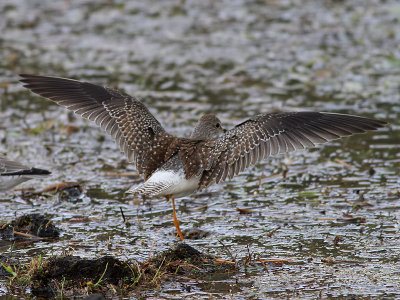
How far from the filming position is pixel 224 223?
680 cm

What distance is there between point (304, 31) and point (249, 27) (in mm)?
1216

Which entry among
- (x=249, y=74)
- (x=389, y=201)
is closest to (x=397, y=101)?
(x=249, y=74)

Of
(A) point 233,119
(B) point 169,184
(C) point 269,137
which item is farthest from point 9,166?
(A) point 233,119

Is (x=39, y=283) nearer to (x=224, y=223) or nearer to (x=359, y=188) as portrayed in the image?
(x=224, y=223)

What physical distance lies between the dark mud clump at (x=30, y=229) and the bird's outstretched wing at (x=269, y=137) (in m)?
1.53

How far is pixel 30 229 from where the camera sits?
21.5ft

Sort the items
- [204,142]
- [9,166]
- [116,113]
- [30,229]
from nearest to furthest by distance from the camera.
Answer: [30,229], [204,142], [116,113], [9,166]

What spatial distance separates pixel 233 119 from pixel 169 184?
393 centimetres

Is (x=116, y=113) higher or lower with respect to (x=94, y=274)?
higher

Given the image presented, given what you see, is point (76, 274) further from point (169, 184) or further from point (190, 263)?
point (169, 184)

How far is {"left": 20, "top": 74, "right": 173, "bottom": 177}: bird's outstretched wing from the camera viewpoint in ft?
22.9

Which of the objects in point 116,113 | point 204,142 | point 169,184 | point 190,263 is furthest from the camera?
point 116,113

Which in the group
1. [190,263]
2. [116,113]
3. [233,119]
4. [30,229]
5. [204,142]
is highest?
[233,119]

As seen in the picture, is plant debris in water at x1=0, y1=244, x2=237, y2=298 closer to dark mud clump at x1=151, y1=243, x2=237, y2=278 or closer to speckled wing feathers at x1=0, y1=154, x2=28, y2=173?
dark mud clump at x1=151, y1=243, x2=237, y2=278
